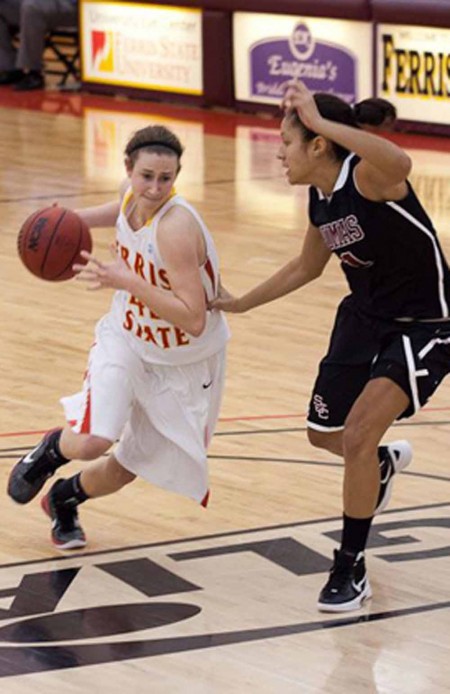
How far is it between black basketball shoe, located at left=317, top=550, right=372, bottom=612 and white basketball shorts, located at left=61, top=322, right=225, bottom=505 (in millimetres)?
571

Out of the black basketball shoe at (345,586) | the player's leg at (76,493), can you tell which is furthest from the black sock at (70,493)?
the black basketball shoe at (345,586)

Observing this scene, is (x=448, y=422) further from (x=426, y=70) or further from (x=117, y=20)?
(x=117, y=20)

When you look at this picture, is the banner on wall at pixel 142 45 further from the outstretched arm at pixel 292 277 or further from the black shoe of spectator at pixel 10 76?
the outstretched arm at pixel 292 277

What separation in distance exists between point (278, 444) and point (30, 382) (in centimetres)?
153

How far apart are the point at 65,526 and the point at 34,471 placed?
0.73ft

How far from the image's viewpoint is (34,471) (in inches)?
231

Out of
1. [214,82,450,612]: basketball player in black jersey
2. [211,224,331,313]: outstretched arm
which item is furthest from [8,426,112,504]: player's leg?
[214,82,450,612]: basketball player in black jersey

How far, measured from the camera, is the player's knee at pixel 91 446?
5.55 m

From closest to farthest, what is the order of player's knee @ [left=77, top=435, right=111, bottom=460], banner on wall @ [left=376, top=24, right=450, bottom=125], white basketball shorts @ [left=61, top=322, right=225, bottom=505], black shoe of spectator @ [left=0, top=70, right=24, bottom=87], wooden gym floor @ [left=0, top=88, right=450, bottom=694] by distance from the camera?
wooden gym floor @ [left=0, top=88, right=450, bottom=694] < player's knee @ [left=77, top=435, right=111, bottom=460] < white basketball shorts @ [left=61, top=322, right=225, bottom=505] < banner on wall @ [left=376, top=24, right=450, bottom=125] < black shoe of spectator @ [left=0, top=70, right=24, bottom=87]

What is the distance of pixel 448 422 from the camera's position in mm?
7594

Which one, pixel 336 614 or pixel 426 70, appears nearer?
pixel 336 614

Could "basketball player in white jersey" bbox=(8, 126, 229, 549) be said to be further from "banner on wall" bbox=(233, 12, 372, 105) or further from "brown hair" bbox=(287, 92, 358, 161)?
"banner on wall" bbox=(233, 12, 372, 105)

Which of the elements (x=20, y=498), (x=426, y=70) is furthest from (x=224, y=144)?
(x=20, y=498)

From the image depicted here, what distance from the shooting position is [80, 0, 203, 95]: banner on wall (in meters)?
18.1
